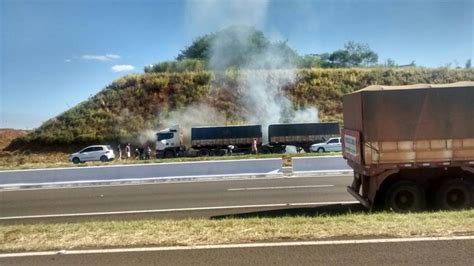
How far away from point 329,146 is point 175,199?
935 inches

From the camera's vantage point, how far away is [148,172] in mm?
18297

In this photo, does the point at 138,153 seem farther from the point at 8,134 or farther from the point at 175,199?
the point at 175,199

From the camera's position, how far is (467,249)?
200 inches

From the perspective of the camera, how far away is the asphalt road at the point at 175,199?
1070 cm

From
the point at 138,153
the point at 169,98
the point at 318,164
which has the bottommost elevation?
the point at 318,164

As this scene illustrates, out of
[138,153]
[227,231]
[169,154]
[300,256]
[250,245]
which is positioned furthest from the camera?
[138,153]

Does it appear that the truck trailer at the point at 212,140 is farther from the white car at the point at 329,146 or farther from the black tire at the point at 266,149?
the white car at the point at 329,146

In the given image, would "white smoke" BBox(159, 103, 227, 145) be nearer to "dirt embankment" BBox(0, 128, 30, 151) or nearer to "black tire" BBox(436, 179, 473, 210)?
"dirt embankment" BBox(0, 128, 30, 151)

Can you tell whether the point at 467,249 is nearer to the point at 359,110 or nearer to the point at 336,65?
the point at 359,110

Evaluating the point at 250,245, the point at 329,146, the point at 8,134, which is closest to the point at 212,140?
the point at 329,146

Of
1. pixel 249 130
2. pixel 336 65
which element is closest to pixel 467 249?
pixel 249 130

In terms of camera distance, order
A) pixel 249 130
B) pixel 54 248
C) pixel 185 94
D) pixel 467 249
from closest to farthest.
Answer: pixel 467 249 → pixel 54 248 → pixel 249 130 → pixel 185 94

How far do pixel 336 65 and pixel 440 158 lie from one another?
60.0 meters

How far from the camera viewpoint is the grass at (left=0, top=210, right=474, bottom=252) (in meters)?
5.83
